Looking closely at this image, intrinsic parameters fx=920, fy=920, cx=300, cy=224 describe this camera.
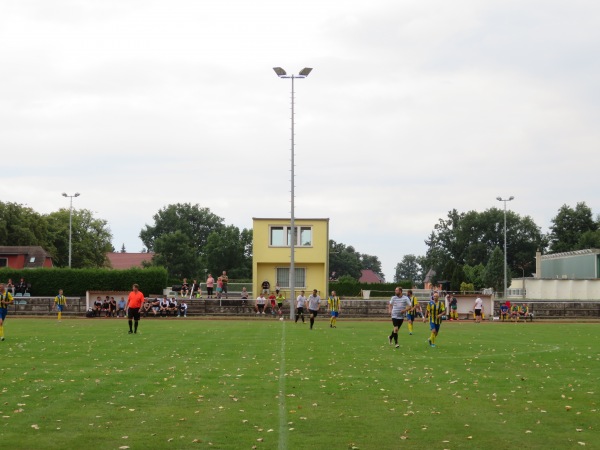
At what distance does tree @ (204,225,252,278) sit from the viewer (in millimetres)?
120625

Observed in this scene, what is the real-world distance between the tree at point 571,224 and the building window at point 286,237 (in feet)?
232

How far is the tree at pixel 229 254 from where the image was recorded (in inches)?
4749

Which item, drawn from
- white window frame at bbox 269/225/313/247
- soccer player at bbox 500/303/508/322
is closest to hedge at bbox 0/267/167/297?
white window frame at bbox 269/225/313/247

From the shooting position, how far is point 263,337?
32.8 m

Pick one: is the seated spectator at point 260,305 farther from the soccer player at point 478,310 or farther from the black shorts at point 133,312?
the black shorts at point 133,312

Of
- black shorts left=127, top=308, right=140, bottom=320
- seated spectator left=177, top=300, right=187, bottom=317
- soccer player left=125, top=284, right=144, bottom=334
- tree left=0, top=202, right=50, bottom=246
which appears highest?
tree left=0, top=202, right=50, bottom=246

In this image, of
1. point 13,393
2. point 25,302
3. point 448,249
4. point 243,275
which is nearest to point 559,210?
point 448,249

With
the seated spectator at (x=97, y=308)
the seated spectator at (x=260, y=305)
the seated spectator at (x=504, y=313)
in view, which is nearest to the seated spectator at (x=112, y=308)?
the seated spectator at (x=97, y=308)

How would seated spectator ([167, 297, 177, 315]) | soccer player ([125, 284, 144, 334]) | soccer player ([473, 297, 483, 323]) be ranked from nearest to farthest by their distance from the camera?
soccer player ([125, 284, 144, 334]) < soccer player ([473, 297, 483, 323]) < seated spectator ([167, 297, 177, 315])

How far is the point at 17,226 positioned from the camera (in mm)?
101938

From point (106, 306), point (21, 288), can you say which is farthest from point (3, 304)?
point (21, 288)

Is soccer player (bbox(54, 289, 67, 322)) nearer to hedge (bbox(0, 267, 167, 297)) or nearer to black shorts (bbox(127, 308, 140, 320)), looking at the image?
hedge (bbox(0, 267, 167, 297))

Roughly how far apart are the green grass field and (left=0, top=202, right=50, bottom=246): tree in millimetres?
78110

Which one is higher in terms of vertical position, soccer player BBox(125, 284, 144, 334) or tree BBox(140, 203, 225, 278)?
tree BBox(140, 203, 225, 278)
